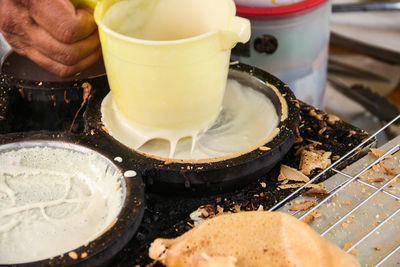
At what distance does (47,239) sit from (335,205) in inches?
19.5

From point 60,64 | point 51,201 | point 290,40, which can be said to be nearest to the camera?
point 51,201

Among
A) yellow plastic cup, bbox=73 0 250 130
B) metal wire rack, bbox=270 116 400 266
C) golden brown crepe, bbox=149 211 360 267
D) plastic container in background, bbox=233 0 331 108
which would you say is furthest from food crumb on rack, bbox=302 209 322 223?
plastic container in background, bbox=233 0 331 108

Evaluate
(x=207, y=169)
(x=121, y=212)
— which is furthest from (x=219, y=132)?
(x=121, y=212)

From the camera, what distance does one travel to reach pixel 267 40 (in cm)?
128

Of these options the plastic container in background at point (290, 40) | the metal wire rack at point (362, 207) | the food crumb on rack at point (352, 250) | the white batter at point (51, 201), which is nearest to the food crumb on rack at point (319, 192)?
the metal wire rack at point (362, 207)

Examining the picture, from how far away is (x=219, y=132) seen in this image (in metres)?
1.03

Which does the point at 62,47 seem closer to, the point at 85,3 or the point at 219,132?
the point at 85,3

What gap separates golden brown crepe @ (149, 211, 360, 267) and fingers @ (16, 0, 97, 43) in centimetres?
51

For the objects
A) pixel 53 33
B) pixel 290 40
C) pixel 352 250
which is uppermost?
pixel 53 33

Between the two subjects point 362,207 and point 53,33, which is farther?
point 53,33

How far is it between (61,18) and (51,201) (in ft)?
1.30

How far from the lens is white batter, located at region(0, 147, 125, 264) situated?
777mm

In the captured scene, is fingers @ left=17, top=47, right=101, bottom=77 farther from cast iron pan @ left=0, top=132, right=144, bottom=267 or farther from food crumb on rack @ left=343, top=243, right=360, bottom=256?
food crumb on rack @ left=343, top=243, right=360, bottom=256

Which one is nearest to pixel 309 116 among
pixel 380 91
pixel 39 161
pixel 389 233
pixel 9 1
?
pixel 389 233
